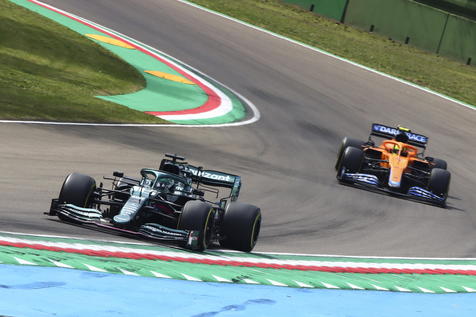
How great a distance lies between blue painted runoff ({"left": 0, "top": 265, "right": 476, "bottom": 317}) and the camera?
762 centimetres

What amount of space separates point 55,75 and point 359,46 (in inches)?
682

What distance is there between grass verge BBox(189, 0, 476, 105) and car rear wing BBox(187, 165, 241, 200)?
23847 millimetres

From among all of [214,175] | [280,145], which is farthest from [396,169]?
[214,175]

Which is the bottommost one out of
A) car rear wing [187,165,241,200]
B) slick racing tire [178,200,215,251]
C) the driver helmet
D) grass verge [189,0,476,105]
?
slick racing tire [178,200,215,251]

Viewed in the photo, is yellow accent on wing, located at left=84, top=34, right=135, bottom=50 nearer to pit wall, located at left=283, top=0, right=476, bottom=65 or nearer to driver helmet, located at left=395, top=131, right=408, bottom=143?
driver helmet, located at left=395, top=131, right=408, bottom=143

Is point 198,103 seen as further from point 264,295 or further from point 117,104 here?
point 264,295

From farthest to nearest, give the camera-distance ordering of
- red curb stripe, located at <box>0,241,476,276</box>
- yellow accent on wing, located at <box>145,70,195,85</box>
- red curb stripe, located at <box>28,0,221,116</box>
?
1. yellow accent on wing, located at <box>145,70,195,85</box>
2. red curb stripe, located at <box>28,0,221,116</box>
3. red curb stripe, located at <box>0,241,476,276</box>

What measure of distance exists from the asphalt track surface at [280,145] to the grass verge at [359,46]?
1720 millimetres

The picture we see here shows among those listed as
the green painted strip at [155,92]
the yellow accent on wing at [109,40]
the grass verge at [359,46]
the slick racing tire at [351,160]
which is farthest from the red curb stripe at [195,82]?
the grass verge at [359,46]

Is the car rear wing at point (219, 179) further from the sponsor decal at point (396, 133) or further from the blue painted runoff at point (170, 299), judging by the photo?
the sponsor decal at point (396, 133)

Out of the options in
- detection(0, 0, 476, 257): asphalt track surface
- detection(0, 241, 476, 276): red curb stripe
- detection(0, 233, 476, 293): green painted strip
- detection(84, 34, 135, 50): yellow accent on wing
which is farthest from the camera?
detection(84, 34, 135, 50): yellow accent on wing

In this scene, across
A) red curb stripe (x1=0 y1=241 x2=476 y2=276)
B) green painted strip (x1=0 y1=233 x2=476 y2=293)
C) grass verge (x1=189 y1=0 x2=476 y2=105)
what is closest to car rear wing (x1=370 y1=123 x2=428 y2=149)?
red curb stripe (x1=0 y1=241 x2=476 y2=276)

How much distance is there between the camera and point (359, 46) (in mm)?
39281

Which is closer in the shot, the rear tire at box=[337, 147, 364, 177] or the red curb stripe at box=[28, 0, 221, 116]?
the rear tire at box=[337, 147, 364, 177]
